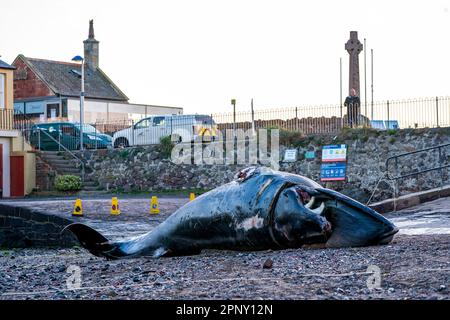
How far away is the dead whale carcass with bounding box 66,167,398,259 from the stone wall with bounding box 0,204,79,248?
24.7ft

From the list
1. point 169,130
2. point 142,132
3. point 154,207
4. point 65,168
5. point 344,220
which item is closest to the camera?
point 344,220

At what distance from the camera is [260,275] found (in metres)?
9.98

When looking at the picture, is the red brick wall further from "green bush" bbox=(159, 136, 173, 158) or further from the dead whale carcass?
the dead whale carcass

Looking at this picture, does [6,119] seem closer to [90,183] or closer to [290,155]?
[90,183]

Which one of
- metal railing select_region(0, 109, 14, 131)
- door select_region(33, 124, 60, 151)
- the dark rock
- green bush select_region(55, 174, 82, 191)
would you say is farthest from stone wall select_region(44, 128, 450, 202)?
the dark rock

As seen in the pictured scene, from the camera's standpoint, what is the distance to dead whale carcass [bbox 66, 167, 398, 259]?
1163cm

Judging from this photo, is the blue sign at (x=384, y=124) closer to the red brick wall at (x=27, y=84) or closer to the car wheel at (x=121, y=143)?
the car wheel at (x=121, y=143)

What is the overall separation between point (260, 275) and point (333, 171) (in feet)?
71.5

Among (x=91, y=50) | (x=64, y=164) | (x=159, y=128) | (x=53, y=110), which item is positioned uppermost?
(x=91, y=50)

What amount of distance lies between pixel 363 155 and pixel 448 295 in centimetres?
2308

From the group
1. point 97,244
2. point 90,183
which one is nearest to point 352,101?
point 90,183

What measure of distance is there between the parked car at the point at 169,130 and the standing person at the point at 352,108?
5971 mm

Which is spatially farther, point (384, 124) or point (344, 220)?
point (384, 124)

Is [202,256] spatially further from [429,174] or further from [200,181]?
[200,181]
